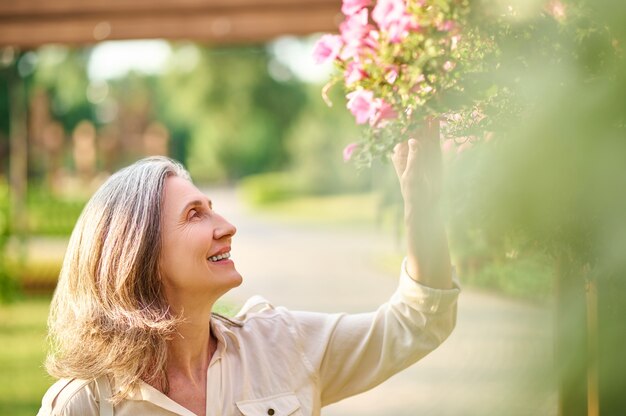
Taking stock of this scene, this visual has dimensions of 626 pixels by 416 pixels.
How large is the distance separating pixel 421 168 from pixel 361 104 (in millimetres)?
164

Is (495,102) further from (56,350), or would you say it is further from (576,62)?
(56,350)

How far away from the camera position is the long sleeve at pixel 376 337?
1.51 meters

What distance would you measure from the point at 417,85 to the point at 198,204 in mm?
481

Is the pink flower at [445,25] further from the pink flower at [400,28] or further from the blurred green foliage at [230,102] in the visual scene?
the blurred green foliage at [230,102]

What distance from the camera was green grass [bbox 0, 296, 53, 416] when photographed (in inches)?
191

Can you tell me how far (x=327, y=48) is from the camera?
138 centimetres

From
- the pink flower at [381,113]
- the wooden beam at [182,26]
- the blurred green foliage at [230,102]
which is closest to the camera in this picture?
the pink flower at [381,113]

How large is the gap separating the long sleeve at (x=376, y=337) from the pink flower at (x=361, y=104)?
1.03 feet

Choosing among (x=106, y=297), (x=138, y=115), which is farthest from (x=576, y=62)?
(x=138, y=115)

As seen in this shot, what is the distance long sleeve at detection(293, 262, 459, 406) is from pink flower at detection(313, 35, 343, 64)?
41 cm

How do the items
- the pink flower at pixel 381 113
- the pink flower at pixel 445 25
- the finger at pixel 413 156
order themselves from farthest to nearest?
the finger at pixel 413 156, the pink flower at pixel 381 113, the pink flower at pixel 445 25

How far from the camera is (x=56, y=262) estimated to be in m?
9.38

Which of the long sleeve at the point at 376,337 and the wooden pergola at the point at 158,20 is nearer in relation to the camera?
the long sleeve at the point at 376,337

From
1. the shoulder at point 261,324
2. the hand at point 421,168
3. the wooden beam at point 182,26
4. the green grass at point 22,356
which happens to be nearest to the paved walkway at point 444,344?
the hand at point 421,168
